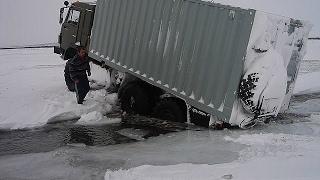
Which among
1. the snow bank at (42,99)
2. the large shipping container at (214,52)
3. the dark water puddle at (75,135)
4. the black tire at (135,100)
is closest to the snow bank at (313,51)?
the snow bank at (42,99)

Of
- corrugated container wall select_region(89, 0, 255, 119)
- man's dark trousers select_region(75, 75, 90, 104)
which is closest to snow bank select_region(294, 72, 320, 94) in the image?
corrugated container wall select_region(89, 0, 255, 119)

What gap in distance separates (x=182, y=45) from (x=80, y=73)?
3.34 metres

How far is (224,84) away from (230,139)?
107 centimetres

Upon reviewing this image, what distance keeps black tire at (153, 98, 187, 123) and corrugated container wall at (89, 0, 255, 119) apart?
17.1 inches

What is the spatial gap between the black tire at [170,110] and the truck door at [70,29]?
393 cm

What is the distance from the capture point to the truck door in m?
11.9

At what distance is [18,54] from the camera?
23.0m

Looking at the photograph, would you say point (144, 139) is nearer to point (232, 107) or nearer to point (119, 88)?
point (232, 107)

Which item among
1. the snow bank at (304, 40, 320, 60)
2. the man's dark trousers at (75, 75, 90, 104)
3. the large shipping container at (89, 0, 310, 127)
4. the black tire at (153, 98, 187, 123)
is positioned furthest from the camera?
the snow bank at (304, 40, 320, 60)

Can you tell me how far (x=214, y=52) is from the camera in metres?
8.02

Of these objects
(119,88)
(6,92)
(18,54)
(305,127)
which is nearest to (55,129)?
(119,88)

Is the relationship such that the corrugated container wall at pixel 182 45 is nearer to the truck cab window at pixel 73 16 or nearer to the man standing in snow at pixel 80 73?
the man standing in snow at pixel 80 73

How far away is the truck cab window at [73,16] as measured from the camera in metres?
11.9

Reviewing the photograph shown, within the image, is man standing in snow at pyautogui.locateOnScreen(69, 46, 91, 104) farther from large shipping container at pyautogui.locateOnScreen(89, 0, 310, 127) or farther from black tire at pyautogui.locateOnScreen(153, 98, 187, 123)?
black tire at pyautogui.locateOnScreen(153, 98, 187, 123)
